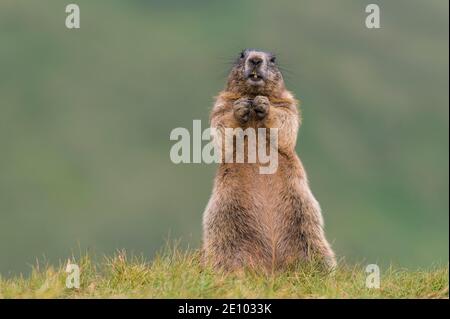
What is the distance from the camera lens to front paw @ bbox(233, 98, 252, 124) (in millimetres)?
13586

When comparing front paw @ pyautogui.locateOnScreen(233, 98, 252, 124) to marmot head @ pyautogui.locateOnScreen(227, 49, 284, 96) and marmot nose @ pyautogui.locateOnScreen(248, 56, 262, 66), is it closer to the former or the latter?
marmot head @ pyautogui.locateOnScreen(227, 49, 284, 96)

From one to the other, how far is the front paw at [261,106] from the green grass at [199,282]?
2795 mm

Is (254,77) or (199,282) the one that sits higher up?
(254,77)

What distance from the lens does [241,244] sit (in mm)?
13281

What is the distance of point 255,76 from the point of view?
14.1m

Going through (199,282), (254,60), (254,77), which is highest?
(254,60)

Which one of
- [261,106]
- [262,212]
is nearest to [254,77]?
[261,106]

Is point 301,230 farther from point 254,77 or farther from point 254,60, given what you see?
point 254,60

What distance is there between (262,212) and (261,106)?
182 centimetres

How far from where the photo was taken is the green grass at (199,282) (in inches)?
426

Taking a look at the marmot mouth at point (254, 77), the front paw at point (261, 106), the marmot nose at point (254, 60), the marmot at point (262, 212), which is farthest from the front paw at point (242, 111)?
the marmot nose at point (254, 60)
